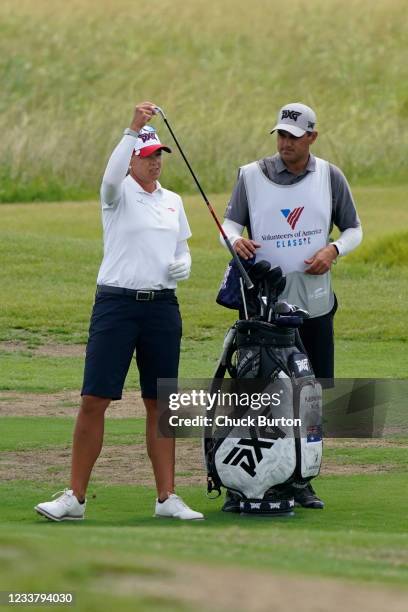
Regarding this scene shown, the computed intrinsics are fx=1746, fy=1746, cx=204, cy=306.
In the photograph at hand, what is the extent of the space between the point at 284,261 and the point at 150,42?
48.9 metres

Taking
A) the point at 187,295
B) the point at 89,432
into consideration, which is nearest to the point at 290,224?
the point at 89,432

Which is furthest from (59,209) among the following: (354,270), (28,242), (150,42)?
(150,42)

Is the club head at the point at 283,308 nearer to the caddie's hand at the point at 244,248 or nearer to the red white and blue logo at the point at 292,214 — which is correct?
the caddie's hand at the point at 244,248

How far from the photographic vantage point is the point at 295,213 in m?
8.98

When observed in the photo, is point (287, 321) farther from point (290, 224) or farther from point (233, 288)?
point (290, 224)

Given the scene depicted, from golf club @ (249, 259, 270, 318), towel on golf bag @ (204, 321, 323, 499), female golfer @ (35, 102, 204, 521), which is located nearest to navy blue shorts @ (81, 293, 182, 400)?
female golfer @ (35, 102, 204, 521)

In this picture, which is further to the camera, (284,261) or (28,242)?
(28,242)

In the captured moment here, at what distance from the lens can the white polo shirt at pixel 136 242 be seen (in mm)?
8508

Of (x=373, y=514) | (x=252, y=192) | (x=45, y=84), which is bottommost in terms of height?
(x=373, y=514)

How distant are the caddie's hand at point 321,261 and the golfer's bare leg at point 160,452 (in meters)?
1.10

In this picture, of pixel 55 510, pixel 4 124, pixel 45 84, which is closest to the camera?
pixel 55 510

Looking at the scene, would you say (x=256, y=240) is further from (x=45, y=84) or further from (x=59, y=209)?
(x=45, y=84)

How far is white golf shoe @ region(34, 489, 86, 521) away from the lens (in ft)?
27.3

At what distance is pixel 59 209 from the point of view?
92.7 feet
